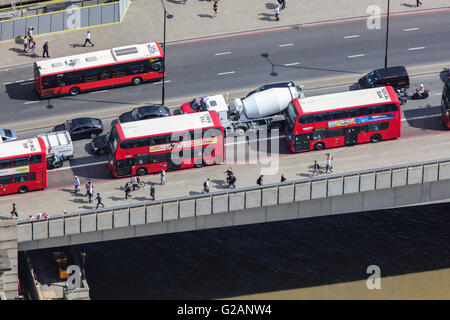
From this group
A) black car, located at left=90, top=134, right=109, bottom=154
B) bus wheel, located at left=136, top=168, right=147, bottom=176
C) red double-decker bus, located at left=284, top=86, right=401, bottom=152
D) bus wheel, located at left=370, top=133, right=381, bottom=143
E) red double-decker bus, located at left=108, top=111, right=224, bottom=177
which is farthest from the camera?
black car, located at left=90, top=134, right=109, bottom=154

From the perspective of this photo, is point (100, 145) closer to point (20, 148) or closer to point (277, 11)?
point (20, 148)

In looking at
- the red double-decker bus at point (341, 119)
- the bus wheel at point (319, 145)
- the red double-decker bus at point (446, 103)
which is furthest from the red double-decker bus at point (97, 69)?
the red double-decker bus at point (446, 103)

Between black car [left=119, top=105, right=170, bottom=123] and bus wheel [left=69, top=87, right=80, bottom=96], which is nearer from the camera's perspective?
black car [left=119, top=105, right=170, bottom=123]

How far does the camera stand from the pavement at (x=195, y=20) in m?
88.0

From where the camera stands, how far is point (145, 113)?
247 ft

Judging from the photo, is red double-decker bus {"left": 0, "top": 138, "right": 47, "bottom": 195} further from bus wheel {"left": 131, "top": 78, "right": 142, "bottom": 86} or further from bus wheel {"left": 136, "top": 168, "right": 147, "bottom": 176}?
bus wheel {"left": 131, "top": 78, "right": 142, "bottom": 86}

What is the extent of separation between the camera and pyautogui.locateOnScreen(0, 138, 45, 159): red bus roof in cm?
6700

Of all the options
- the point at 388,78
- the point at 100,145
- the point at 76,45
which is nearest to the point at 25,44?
the point at 76,45

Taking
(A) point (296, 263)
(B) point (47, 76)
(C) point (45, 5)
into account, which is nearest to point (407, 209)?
(A) point (296, 263)

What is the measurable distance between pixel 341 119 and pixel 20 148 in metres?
25.2

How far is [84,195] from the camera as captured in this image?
6806 centimetres

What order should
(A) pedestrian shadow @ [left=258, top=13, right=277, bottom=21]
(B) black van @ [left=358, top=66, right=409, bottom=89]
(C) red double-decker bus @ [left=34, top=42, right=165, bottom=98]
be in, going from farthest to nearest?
(A) pedestrian shadow @ [left=258, top=13, right=277, bottom=21], (C) red double-decker bus @ [left=34, top=42, right=165, bottom=98], (B) black van @ [left=358, top=66, right=409, bottom=89]

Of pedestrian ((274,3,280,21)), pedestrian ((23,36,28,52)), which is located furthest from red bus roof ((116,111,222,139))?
pedestrian ((274,3,280,21))

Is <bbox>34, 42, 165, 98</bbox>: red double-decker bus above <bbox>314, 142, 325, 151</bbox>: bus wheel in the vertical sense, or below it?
above
